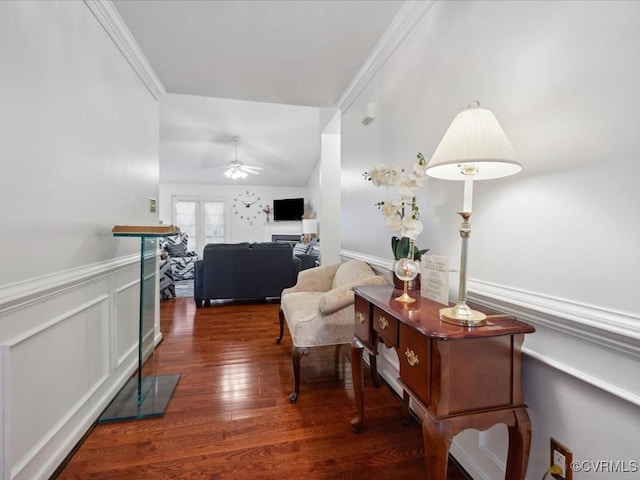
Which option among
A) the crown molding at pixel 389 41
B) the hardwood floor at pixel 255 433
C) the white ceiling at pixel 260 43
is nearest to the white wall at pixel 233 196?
the white ceiling at pixel 260 43

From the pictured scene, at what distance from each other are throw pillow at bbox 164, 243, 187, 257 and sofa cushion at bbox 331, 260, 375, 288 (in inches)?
196

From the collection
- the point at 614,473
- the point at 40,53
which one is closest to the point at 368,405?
the point at 614,473

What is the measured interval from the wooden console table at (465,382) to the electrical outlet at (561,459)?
87 millimetres

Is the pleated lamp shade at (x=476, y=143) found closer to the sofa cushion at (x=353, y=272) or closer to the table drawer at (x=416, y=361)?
the table drawer at (x=416, y=361)

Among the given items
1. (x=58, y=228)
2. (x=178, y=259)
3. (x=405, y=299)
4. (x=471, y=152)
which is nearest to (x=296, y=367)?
(x=405, y=299)

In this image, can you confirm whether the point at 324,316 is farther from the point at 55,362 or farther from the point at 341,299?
the point at 55,362

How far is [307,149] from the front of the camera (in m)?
6.61

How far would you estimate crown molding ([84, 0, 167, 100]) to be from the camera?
66.7 inches

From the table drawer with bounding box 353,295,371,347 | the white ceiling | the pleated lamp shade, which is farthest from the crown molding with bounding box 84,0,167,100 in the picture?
the table drawer with bounding box 353,295,371,347

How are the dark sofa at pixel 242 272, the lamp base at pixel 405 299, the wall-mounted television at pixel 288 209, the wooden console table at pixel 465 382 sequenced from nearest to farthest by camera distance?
the wooden console table at pixel 465 382 → the lamp base at pixel 405 299 → the dark sofa at pixel 242 272 → the wall-mounted television at pixel 288 209

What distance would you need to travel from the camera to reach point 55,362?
4.60ft

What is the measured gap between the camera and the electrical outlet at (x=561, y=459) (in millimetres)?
920

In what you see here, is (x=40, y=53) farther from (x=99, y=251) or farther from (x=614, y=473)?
(x=614, y=473)

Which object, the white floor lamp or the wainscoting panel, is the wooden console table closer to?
the white floor lamp
